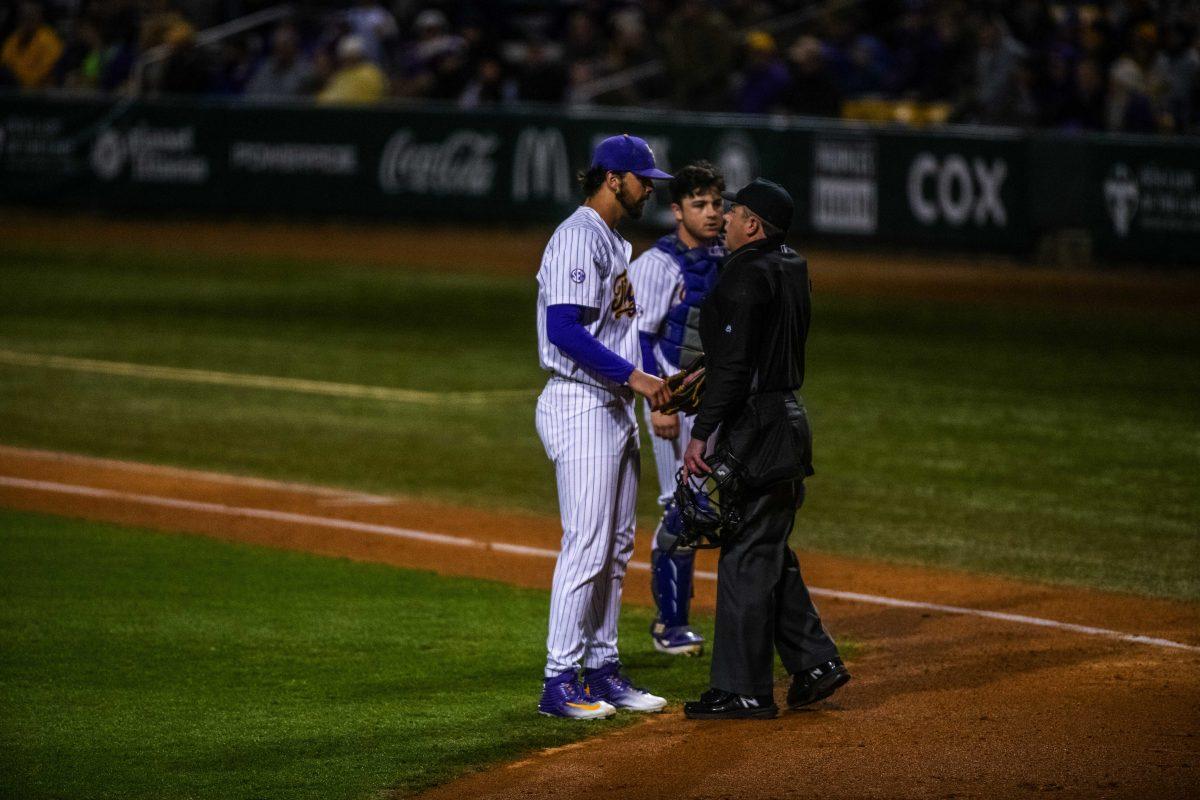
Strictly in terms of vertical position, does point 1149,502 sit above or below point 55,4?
below

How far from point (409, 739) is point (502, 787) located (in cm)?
66

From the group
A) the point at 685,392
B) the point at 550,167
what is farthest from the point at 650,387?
the point at 550,167

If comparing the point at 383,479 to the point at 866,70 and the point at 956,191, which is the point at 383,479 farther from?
the point at 866,70

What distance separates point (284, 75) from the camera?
2923 centimetres

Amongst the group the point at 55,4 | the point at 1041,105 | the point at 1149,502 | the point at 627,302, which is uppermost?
the point at 55,4

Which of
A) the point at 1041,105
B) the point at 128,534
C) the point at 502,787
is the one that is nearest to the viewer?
the point at 502,787

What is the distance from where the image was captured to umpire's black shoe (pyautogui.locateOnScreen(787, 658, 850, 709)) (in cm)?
677

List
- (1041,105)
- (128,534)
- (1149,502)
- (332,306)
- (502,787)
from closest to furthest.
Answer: (502,787) → (128,534) → (1149,502) → (332,306) → (1041,105)

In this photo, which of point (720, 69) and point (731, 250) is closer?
point (731, 250)

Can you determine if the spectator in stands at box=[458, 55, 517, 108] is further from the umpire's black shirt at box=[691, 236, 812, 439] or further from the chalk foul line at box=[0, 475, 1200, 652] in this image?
the umpire's black shirt at box=[691, 236, 812, 439]

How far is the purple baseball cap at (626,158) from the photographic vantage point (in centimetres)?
672

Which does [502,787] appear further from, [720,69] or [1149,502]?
[720,69]

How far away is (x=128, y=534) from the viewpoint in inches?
399

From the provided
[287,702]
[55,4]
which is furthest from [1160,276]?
[55,4]
